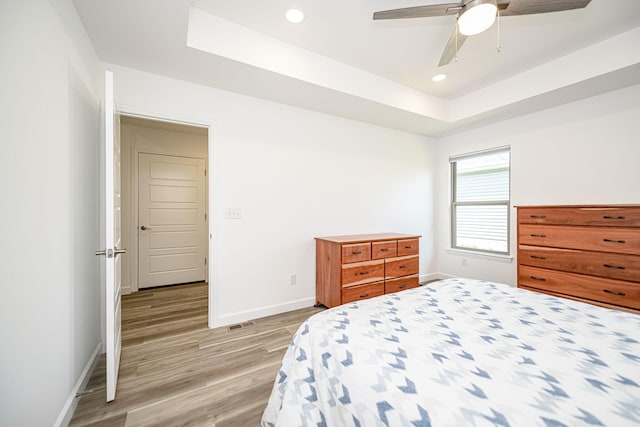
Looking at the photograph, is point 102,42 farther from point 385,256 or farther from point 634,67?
point 634,67

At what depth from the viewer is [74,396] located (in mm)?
1511

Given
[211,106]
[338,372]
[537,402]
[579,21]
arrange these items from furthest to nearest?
[211,106] < [579,21] < [338,372] < [537,402]

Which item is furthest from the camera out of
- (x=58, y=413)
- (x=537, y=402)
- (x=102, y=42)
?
(x=102, y=42)

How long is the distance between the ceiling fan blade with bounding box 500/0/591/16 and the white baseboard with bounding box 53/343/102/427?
3.44 metres

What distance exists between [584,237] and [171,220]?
207 inches

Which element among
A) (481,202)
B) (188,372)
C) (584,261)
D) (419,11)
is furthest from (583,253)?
(188,372)

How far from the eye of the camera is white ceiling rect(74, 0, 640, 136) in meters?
1.87

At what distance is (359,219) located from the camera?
353cm

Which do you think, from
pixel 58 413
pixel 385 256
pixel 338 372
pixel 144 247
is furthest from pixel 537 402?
pixel 144 247

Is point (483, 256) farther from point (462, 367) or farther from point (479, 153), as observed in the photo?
point (462, 367)

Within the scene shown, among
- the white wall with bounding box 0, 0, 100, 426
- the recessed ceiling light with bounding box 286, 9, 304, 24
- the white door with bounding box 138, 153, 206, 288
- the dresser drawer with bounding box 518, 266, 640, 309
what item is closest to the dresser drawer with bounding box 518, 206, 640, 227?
the dresser drawer with bounding box 518, 266, 640, 309

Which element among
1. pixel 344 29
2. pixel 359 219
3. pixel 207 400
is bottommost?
pixel 207 400

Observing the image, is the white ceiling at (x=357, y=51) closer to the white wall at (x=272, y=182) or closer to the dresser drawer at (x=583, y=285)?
the white wall at (x=272, y=182)

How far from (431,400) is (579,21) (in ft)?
10.1
